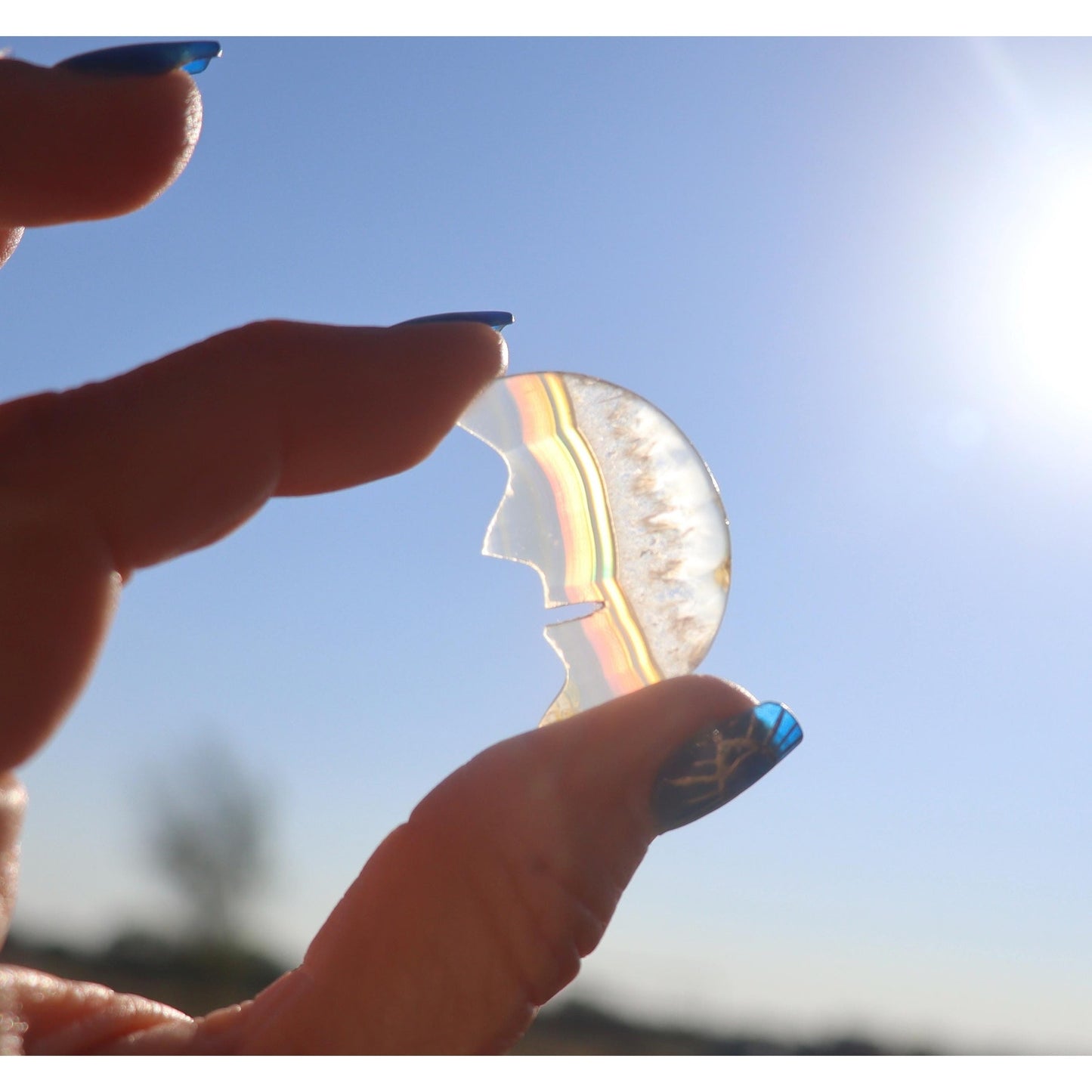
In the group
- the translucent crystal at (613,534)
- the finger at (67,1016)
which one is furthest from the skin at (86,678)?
the translucent crystal at (613,534)

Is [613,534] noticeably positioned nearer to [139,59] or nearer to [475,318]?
[475,318]

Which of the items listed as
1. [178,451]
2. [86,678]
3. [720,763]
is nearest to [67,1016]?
[86,678]

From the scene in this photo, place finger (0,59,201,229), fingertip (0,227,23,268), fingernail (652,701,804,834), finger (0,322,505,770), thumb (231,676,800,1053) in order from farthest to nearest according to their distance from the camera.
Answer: fingertip (0,227,23,268) < finger (0,59,201,229) < fingernail (652,701,804,834) < thumb (231,676,800,1053) < finger (0,322,505,770)

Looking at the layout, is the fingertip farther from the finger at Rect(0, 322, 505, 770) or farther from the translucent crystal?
the translucent crystal

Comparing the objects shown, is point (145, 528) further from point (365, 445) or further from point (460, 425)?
point (460, 425)

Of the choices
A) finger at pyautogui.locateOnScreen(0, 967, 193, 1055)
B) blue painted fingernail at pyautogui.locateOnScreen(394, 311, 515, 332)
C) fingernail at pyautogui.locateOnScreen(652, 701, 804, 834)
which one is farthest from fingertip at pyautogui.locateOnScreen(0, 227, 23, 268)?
fingernail at pyautogui.locateOnScreen(652, 701, 804, 834)

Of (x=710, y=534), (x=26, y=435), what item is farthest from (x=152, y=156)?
(x=710, y=534)

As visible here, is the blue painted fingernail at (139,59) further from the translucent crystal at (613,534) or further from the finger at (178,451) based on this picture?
the translucent crystal at (613,534)
